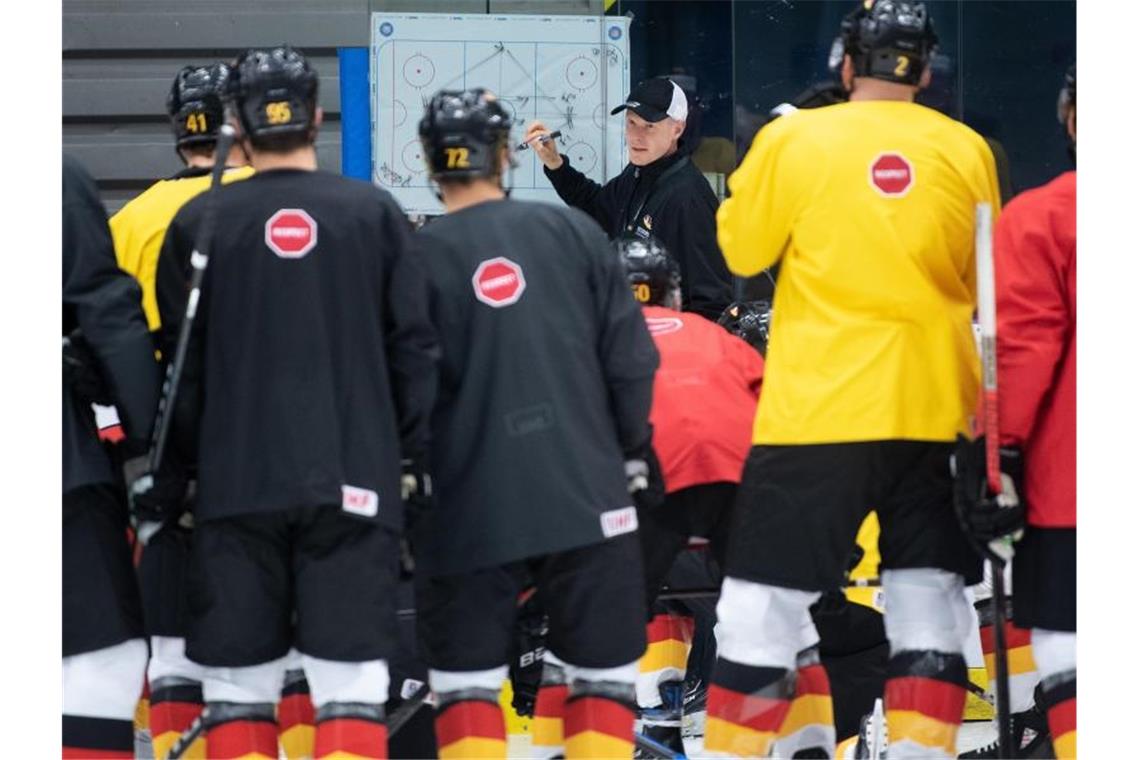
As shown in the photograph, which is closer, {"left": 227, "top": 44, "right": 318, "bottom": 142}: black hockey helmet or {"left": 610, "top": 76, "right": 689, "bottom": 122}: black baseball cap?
{"left": 227, "top": 44, "right": 318, "bottom": 142}: black hockey helmet

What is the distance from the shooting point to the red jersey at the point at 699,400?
5.45 meters

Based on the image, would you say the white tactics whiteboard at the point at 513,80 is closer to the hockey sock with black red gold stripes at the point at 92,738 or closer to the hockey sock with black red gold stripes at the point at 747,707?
the hockey sock with black red gold stripes at the point at 747,707

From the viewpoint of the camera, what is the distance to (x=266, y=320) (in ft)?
15.2

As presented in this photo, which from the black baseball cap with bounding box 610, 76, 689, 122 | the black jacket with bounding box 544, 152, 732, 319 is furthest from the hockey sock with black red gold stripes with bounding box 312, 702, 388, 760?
the black baseball cap with bounding box 610, 76, 689, 122

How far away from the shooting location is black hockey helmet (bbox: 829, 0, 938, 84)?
201 inches

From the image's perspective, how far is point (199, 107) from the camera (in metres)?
5.70

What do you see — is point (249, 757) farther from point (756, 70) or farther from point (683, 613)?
point (756, 70)

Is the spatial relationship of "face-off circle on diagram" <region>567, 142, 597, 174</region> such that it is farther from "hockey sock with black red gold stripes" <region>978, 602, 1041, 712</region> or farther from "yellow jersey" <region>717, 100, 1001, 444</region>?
"yellow jersey" <region>717, 100, 1001, 444</region>

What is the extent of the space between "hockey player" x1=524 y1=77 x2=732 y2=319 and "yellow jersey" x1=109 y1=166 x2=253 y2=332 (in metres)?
1.99

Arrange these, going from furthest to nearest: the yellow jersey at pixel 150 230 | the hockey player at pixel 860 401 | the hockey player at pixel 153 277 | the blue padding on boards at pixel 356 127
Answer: the blue padding on boards at pixel 356 127
the yellow jersey at pixel 150 230
the hockey player at pixel 153 277
the hockey player at pixel 860 401

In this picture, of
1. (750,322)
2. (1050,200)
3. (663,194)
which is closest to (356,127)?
(663,194)

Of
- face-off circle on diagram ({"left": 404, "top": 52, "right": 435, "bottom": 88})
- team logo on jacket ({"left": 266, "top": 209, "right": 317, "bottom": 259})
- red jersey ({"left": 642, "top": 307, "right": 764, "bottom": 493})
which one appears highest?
face-off circle on diagram ({"left": 404, "top": 52, "right": 435, "bottom": 88})

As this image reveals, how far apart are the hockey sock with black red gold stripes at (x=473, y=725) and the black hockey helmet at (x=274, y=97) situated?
1.34m

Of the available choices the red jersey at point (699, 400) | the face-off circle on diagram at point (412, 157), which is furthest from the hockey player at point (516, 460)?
the face-off circle on diagram at point (412, 157)
